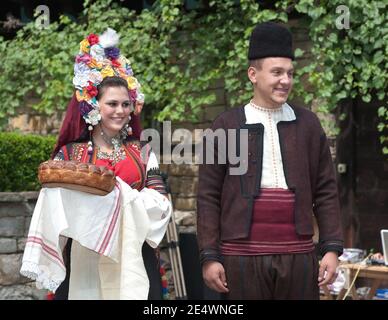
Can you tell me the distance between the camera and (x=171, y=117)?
668 cm

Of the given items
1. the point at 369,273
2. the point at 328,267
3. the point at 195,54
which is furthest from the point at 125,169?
the point at 195,54

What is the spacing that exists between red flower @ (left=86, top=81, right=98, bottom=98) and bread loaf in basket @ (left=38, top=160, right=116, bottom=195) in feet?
1.59

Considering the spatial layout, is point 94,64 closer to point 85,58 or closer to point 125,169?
point 85,58

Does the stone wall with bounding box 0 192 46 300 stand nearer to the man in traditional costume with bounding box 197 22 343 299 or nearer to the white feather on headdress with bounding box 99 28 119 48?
the white feather on headdress with bounding box 99 28 119 48

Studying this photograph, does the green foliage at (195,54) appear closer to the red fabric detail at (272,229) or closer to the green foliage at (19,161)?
the green foliage at (19,161)

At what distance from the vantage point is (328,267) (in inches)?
119

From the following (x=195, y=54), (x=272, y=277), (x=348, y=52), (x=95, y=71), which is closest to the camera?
(x=272, y=277)

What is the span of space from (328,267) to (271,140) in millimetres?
574

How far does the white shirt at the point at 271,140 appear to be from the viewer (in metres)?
3.04

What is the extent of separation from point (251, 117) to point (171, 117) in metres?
3.58

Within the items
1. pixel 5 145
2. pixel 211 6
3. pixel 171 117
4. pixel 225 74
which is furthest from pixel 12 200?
pixel 211 6

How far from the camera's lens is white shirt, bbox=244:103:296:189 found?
9.98 ft

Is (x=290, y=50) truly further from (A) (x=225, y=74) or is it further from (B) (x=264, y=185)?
(A) (x=225, y=74)

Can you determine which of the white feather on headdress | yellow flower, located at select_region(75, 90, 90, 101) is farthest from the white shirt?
the white feather on headdress
